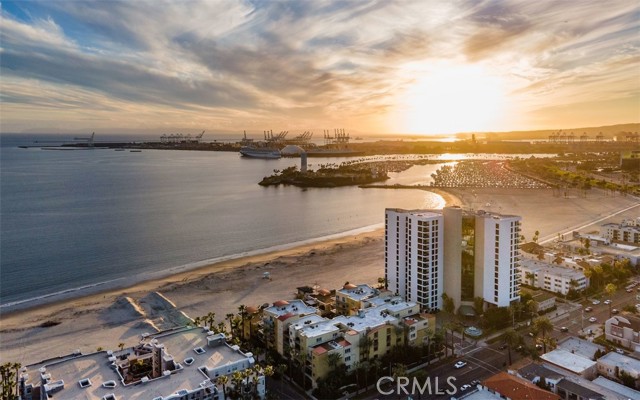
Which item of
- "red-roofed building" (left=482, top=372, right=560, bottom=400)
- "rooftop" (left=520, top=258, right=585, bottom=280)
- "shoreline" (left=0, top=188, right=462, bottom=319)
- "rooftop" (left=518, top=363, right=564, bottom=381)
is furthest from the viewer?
"shoreline" (left=0, top=188, right=462, bottom=319)

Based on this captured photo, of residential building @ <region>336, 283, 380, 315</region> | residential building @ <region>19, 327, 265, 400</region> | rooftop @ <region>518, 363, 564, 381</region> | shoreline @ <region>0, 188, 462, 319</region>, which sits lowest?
shoreline @ <region>0, 188, 462, 319</region>

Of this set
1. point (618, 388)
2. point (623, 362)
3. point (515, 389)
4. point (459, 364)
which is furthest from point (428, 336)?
point (623, 362)

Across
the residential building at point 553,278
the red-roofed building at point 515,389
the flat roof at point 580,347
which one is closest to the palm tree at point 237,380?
the red-roofed building at point 515,389

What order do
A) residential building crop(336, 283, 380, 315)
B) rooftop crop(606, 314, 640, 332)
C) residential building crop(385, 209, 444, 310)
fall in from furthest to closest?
residential building crop(385, 209, 444, 310)
residential building crop(336, 283, 380, 315)
rooftop crop(606, 314, 640, 332)

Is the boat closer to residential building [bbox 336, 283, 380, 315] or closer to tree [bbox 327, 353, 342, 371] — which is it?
residential building [bbox 336, 283, 380, 315]

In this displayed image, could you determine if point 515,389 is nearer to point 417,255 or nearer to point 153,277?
point 417,255

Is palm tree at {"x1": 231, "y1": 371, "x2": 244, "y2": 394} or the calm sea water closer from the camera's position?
palm tree at {"x1": 231, "y1": 371, "x2": 244, "y2": 394}

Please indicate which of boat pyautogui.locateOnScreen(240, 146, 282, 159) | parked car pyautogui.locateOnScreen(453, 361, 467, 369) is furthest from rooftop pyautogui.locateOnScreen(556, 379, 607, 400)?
boat pyautogui.locateOnScreen(240, 146, 282, 159)
